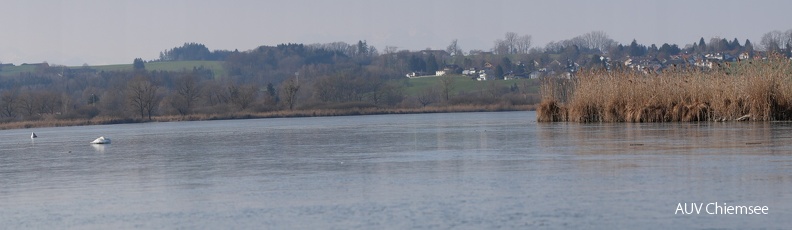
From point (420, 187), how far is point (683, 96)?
19.9 meters

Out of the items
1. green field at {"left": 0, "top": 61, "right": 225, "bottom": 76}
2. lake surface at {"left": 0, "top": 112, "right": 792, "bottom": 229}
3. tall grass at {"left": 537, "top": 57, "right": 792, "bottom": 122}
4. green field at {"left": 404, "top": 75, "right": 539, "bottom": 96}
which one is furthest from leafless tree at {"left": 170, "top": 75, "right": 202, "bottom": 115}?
lake surface at {"left": 0, "top": 112, "right": 792, "bottom": 229}

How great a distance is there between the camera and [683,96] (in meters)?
29.5

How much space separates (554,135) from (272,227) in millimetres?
14871

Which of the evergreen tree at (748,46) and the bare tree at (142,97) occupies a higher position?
the evergreen tree at (748,46)

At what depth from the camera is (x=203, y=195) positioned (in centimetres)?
1123

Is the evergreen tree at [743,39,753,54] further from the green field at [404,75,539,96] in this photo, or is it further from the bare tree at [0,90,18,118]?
the bare tree at [0,90,18,118]

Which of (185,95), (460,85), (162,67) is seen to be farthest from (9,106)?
(162,67)

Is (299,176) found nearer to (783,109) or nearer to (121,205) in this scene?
(121,205)

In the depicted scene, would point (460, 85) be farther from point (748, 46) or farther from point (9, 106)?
point (748, 46)

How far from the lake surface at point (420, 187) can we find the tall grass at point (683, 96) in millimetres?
8872

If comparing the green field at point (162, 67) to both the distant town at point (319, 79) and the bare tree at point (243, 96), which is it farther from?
the bare tree at point (243, 96)

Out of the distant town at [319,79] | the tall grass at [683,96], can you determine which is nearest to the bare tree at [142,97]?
the distant town at [319,79]

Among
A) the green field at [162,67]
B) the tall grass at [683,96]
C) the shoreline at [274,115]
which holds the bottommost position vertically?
the shoreline at [274,115]

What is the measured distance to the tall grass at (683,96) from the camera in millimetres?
27234
